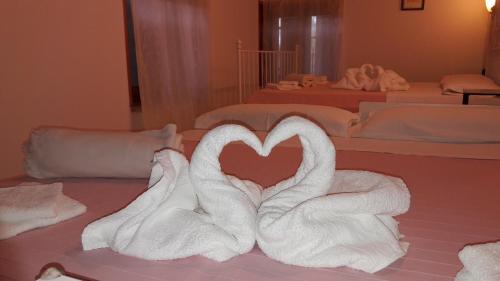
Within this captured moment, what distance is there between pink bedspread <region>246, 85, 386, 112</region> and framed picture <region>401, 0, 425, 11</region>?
188 centimetres

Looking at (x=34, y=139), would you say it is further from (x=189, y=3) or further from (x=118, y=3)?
(x=189, y=3)

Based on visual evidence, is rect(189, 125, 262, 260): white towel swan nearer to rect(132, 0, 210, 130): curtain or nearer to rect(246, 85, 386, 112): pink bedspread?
rect(132, 0, 210, 130): curtain

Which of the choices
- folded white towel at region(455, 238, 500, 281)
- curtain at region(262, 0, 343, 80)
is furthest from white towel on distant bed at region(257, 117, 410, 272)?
curtain at region(262, 0, 343, 80)

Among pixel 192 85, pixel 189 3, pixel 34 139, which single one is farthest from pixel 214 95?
pixel 34 139

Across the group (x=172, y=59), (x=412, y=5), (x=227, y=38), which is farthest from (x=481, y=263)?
(x=412, y=5)

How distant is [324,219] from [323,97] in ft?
7.21

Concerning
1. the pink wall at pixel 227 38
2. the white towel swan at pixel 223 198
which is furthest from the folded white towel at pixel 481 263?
the pink wall at pixel 227 38

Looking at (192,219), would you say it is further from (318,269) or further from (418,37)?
(418,37)

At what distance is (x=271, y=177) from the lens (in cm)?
119

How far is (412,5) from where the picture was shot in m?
4.15

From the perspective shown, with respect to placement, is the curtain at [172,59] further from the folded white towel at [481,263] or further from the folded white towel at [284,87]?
the folded white towel at [481,263]

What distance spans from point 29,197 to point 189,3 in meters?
2.40

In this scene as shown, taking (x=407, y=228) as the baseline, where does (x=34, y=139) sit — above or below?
above

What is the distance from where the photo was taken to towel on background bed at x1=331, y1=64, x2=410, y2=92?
2.90 m
